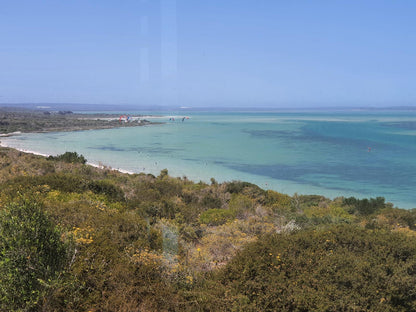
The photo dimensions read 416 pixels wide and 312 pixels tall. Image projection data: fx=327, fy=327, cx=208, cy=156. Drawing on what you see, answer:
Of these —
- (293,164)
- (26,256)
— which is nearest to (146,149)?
(293,164)

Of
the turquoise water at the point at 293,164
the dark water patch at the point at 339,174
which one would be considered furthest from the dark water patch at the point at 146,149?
the dark water patch at the point at 339,174

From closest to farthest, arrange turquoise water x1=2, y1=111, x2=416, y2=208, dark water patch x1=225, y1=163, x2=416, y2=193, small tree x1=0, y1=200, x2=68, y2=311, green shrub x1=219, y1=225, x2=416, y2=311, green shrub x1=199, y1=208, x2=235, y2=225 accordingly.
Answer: small tree x1=0, y1=200, x2=68, y2=311
green shrub x1=219, y1=225, x2=416, y2=311
green shrub x1=199, y1=208, x2=235, y2=225
turquoise water x1=2, y1=111, x2=416, y2=208
dark water patch x1=225, y1=163, x2=416, y2=193

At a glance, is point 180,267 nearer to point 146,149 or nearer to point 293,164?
point 293,164

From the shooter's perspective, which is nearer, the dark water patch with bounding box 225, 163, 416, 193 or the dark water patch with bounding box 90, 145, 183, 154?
the dark water patch with bounding box 225, 163, 416, 193

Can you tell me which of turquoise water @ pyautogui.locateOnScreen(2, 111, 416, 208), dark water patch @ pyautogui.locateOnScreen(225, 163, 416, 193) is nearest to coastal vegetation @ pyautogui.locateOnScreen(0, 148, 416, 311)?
turquoise water @ pyautogui.locateOnScreen(2, 111, 416, 208)

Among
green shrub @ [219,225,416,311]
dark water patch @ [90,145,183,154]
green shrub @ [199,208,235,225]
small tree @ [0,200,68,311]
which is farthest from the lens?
dark water patch @ [90,145,183,154]

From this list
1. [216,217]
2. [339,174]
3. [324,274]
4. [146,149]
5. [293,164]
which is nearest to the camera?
[324,274]

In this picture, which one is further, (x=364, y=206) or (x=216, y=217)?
(x=364, y=206)

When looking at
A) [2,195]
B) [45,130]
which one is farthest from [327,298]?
[45,130]

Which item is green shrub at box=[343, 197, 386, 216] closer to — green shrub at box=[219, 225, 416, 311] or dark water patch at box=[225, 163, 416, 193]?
dark water patch at box=[225, 163, 416, 193]
